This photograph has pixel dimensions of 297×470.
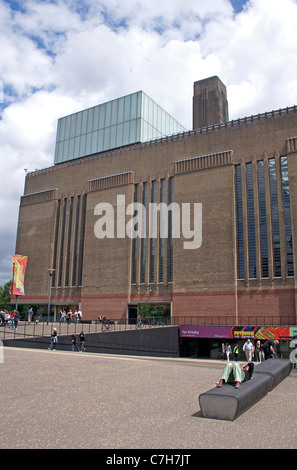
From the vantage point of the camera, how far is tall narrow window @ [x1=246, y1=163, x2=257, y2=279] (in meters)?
36.3

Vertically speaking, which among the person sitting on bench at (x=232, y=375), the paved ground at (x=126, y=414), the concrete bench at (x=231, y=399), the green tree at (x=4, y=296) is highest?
the green tree at (x=4, y=296)

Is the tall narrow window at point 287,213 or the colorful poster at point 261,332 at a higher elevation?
the tall narrow window at point 287,213

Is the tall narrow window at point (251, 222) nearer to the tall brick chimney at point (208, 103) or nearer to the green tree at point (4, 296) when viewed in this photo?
the tall brick chimney at point (208, 103)

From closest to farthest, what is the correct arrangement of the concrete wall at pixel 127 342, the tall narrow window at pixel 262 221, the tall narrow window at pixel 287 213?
1. the concrete wall at pixel 127 342
2. the tall narrow window at pixel 287 213
3. the tall narrow window at pixel 262 221

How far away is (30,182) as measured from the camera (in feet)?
183

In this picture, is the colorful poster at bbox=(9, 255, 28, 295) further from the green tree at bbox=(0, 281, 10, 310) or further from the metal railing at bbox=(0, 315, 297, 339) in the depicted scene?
the green tree at bbox=(0, 281, 10, 310)

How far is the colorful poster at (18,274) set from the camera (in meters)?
43.6

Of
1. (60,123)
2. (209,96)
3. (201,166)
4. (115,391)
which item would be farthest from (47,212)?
(115,391)

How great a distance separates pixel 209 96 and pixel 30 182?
92.8 feet

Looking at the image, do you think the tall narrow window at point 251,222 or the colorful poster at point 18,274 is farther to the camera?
the colorful poster at point 18,274

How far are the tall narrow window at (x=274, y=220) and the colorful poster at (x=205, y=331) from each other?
25.3 feet

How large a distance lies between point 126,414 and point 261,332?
24.6 metres

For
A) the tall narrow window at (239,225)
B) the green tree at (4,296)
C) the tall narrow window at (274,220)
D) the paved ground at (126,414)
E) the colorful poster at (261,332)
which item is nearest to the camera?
the paved ground at (126,414)

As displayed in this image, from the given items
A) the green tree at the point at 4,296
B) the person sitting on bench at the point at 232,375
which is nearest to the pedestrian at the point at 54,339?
the person sitting on bench at the point at 232,375
